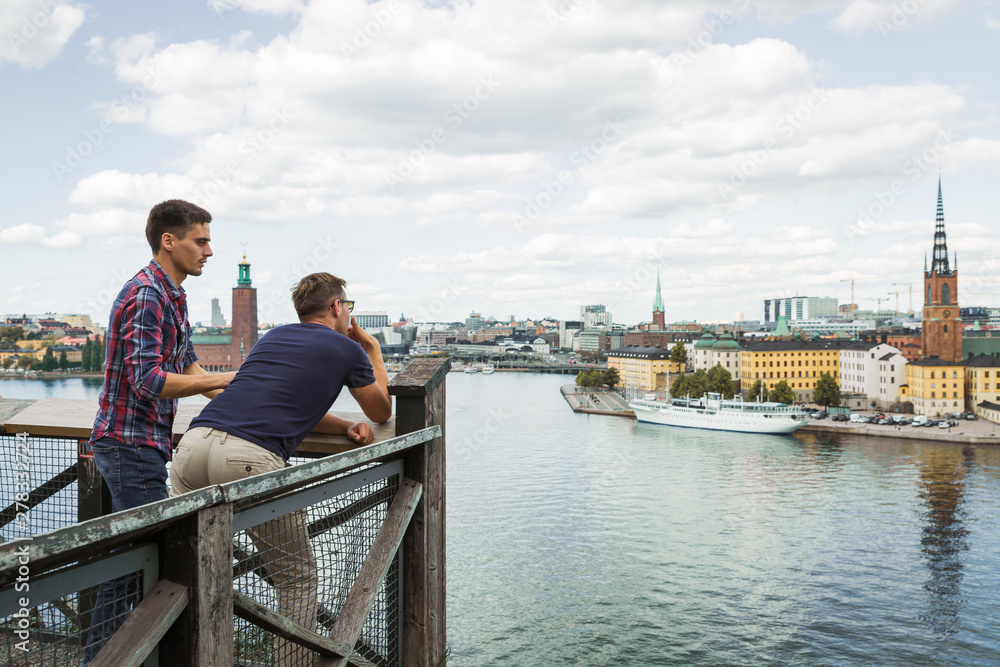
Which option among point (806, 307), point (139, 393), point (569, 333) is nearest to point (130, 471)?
point (139, 393)

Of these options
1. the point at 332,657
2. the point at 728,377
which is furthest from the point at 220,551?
the point at 728,377

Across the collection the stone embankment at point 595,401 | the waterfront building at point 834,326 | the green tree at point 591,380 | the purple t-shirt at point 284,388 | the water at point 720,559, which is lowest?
the water at point 720,559

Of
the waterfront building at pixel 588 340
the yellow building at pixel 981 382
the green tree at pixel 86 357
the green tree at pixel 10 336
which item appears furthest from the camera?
the waterfront building at pixel 588 340

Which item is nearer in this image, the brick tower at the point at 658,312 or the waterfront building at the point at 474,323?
the brick tower at the point at 658,312

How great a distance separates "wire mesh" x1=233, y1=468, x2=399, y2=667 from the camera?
1.27 metres

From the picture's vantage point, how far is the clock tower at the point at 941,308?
148 ft

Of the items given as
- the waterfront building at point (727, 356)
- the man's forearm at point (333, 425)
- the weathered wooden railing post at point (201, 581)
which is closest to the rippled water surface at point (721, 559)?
the man's forearm at point (333, 425)

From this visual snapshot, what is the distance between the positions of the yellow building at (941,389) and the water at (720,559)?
1265cm

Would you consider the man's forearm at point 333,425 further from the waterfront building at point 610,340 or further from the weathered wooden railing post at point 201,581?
the waterfront building at point 610,340

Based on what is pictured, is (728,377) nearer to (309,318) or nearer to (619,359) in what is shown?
(619,359)

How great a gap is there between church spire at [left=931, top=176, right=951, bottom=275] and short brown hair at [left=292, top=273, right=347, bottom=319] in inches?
2160

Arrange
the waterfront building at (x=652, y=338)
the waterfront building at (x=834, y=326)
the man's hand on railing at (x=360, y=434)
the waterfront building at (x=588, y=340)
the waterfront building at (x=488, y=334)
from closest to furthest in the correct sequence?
1. the man's hand on railing at (x=360, y=434)
2. the waterfront building at (x=652, y=338)
3. the waterfront building at (x=834, y=326)
4. the waterfront building at (x=588, y=340)
5. the waterfront building at (x=488, y=334)

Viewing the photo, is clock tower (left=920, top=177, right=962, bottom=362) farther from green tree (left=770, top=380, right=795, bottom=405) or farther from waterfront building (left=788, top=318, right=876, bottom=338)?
waterfront building (left=788, top=318, right=876, bottom=338)

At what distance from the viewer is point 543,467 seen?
73.3ft
